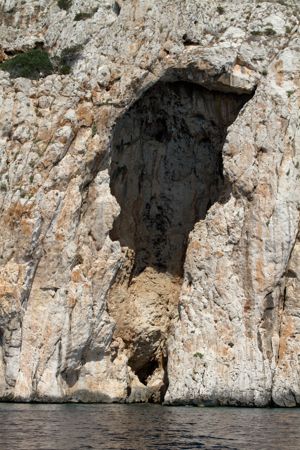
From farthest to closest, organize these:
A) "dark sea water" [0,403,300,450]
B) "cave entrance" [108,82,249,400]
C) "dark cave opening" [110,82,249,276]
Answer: "dark cave opening" [110,82,249,276] < "cave entrance" [108,82,249,400] < "dark sea water" [0,403,300,450]

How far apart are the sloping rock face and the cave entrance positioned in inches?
3.5

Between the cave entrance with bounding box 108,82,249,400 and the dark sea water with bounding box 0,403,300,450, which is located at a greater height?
the cave entrance with bounding box 108,82,249,400

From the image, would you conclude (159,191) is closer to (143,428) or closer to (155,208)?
(155,208)

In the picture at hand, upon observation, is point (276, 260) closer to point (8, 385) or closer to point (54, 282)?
point (54, 282)

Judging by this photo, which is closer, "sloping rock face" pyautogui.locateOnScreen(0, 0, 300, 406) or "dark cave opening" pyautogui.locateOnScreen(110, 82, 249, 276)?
"sloping rock face" pyautogui.locateOnScreen(0, 0, 300, 406)

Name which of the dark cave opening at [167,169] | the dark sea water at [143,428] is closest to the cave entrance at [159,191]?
the dark cave opening at [167,169]

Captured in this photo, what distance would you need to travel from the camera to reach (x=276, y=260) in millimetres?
52438

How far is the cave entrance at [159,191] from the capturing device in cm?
5650

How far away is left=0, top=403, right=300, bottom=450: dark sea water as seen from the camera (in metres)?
31.6

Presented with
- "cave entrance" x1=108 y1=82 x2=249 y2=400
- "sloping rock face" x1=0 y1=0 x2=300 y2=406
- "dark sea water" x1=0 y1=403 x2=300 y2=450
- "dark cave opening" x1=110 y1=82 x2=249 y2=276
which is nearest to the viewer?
"dark sea water" x1=0 y1=403 x2=300 y2=450

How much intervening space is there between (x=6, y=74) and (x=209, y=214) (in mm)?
13856

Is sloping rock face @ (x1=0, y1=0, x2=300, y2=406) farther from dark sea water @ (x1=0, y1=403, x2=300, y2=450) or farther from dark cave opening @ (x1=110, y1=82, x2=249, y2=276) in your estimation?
dark sea water @ (x1=0, y1=403, x2=300, y2=450)

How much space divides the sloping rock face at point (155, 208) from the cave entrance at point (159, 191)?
90 millimetres

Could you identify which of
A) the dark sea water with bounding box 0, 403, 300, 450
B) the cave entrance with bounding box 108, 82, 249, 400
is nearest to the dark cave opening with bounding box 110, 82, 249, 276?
the cave entrance with bounding box 108, 82, 249, 400
